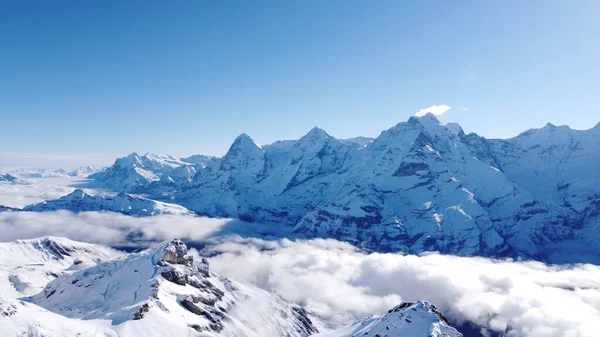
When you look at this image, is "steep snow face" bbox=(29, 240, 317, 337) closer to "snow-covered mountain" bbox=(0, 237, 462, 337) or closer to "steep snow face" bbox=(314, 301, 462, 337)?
"snow-covered mountain" bbox=(0, 237, 462, 337)

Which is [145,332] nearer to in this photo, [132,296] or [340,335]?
[132,296]

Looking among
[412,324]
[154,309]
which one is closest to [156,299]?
[154,309]

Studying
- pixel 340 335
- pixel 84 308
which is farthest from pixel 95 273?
pixel 340 335

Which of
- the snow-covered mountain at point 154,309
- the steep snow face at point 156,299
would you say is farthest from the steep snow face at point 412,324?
the steep snow face at point 156,299

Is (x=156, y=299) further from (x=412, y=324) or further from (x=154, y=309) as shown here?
(x=412, y=324)

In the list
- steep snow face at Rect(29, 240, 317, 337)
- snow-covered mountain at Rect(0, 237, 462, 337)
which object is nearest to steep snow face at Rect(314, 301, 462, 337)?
snow-covered mountain at Rect(0, 237, 462, 337)
